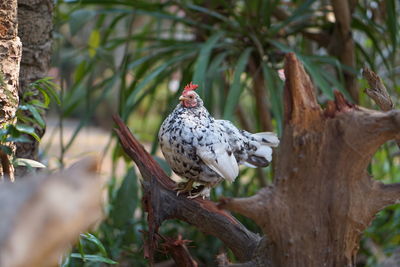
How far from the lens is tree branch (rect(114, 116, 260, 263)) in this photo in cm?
99

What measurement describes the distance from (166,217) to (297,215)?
300 mm

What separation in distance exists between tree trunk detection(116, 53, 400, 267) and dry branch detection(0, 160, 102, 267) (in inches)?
12.7

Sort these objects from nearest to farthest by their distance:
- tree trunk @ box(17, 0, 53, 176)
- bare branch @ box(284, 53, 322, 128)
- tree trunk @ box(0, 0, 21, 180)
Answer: bare branch @ box(284, 53, 322, 128), tree trunk @ box(0, 0, 21, 180), tree trunk @ box(17, 0, 53, 176)

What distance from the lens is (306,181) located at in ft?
2.73

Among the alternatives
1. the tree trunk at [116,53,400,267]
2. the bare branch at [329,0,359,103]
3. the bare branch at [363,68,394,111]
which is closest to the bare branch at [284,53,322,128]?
the tree trunk at [116,53,400,267]

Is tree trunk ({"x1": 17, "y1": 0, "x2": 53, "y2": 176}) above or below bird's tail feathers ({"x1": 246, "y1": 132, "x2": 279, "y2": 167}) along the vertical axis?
above

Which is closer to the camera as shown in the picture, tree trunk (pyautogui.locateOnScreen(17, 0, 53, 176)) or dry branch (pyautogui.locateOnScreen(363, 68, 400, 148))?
dry branch (pyautogui.locateOnScreen(363, 68, 400, 148))

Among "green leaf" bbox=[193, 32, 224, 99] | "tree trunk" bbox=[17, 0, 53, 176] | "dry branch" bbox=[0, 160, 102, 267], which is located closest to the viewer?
"dry branch" bbox=[0, 160, 102, 267]

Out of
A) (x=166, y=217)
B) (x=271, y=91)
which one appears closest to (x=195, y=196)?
(x=166, y=217)

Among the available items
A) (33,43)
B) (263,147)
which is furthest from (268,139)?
(33,43)

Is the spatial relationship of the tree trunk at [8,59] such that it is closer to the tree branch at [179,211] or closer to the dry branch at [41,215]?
the tree branch at [179,211]

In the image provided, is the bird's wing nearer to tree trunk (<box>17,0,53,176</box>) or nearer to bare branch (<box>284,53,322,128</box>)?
bare branch (<box>284,53,322,128</box>)

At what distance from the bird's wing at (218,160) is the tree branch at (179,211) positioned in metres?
0.07

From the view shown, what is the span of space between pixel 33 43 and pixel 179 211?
0.50 metres
